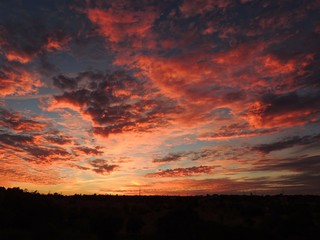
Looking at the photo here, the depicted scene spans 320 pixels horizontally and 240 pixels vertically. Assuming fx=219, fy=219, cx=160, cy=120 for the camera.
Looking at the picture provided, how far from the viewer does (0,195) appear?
25.2m
